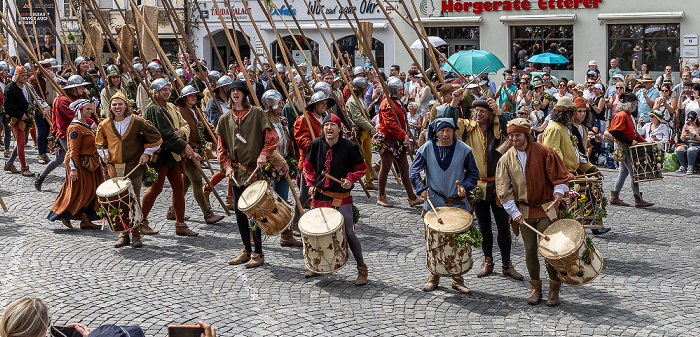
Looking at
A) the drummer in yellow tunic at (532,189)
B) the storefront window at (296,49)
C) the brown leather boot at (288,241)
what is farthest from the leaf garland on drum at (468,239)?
the storefront window at (296,49)

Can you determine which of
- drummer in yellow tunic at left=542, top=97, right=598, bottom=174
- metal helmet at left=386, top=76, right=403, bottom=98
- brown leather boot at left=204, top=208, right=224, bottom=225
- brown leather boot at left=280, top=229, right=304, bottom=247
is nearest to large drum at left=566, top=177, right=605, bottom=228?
drummer in yellow tunic at left=542, top=97, right=598, bottom=174

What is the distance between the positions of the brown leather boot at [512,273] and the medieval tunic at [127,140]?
391 centimetres

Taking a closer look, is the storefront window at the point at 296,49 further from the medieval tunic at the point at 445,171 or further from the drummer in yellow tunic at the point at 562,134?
the medieval tunic at the point at 445,171

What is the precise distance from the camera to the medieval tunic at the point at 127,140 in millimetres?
9727

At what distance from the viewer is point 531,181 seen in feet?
25.3

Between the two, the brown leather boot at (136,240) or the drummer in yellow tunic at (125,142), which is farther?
the brown leather boot at (136,240)

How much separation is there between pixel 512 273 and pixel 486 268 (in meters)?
0.25

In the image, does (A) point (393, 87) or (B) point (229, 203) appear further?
(A) point (393, 87)

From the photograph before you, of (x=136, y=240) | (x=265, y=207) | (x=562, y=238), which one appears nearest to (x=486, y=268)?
(x=562, y=238)

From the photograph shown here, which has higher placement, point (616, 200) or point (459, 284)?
point (459, 284)

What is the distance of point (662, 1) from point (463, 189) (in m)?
21.9

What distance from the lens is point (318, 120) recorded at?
10.5 m

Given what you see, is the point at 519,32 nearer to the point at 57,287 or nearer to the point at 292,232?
the point at 292,232

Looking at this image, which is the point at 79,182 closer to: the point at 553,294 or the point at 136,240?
the point at 136,240
